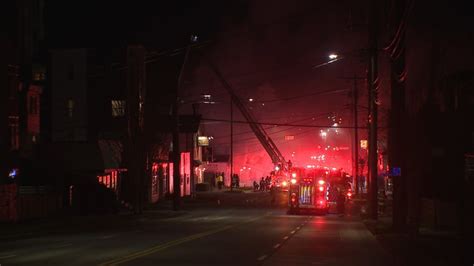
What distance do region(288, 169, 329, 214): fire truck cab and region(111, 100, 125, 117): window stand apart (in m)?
22.8

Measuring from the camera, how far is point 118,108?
6244 centimetres

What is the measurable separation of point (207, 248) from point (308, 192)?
23.3 m

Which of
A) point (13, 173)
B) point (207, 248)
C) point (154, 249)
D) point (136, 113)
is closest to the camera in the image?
point (154, 249)

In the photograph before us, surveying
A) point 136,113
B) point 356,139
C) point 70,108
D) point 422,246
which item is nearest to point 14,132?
point 136,113

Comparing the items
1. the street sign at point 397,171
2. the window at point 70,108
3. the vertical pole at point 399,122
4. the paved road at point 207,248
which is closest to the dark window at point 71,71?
the window at point 70,108

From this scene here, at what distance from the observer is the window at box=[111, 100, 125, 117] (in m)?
62.6

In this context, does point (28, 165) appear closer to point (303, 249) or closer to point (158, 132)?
point (158, 132)

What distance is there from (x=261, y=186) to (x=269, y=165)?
72.5 feet

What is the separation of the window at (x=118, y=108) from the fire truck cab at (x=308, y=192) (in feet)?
74.7

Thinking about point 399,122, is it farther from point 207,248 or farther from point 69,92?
point 69,92

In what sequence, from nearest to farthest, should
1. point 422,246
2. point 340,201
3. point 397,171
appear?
point 422,246 < point 397,171 < point 340,201

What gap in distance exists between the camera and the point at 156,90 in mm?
70688

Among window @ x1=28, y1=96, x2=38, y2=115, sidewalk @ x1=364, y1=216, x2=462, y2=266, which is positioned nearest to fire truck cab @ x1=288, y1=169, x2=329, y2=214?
sidewalk @ x1=364, y1=216, x2=462, y2=266

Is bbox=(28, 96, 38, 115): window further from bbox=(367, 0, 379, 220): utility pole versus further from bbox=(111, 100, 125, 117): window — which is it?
bbox=(367, 0, 379, 220): utility pole
